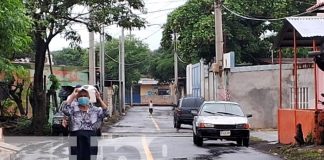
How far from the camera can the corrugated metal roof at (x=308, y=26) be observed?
49.8 ft

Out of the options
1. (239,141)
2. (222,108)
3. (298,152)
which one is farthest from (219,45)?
(298,152)

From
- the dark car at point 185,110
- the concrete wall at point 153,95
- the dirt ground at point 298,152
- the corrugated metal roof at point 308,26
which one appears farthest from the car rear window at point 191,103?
the concrete wall at point 153,95

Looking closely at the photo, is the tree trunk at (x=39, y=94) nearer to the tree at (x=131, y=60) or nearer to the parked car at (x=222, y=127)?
the parked car at (x=222, y=127)

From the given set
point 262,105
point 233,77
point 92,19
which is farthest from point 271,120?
point 92,19

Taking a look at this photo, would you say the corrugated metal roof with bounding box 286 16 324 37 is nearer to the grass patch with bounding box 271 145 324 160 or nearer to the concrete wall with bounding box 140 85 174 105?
the grass patch with bounding box 271 145 324 160

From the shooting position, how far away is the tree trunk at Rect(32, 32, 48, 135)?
2766 cm

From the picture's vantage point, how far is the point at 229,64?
2955 centimetres

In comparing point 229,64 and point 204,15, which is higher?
point 204,15

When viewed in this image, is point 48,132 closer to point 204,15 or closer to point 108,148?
point 108,148

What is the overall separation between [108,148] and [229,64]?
43.1ft

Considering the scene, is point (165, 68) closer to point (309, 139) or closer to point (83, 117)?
point (309, 139)

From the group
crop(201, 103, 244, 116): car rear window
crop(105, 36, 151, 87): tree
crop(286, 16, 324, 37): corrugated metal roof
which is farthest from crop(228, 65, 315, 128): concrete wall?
crop(105, 36, 151, 87): tree

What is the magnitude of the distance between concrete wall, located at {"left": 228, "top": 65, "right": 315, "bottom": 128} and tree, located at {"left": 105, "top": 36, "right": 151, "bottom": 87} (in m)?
56.1

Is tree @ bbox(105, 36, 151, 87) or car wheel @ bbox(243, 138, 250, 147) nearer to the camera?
car wheel @ bbox(243, 138, 250, 147)
